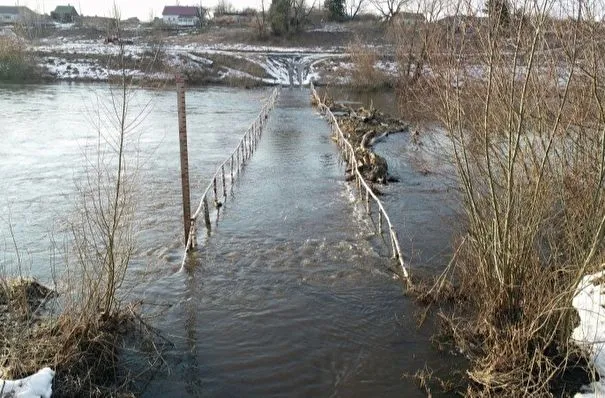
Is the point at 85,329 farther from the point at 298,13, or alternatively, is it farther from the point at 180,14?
the point at 180,14

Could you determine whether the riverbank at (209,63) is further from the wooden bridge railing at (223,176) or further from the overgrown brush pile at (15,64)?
the wooden bridge railing at (223,176)

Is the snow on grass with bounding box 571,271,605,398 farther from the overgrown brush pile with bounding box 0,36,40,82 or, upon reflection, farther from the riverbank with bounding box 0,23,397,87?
the overgrown brush pile with bounding box 0,36,40,82

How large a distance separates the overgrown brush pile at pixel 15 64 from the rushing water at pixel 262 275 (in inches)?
1200

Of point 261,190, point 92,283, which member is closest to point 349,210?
point 261,190

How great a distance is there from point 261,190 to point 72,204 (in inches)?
225

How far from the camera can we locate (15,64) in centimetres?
5003

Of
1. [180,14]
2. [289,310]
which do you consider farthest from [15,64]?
[180,14]

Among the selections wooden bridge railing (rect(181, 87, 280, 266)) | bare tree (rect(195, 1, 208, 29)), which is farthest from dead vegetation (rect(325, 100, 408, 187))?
bare tree (rect(195, 1, 208, 29))

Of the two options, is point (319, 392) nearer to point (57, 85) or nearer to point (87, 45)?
point (57, 85)

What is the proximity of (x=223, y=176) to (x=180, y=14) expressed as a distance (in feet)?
342

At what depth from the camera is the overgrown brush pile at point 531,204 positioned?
22.1ft

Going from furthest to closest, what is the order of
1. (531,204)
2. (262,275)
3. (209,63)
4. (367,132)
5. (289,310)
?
(209,63), (367,132), (262,275), (289,310), (531,204)

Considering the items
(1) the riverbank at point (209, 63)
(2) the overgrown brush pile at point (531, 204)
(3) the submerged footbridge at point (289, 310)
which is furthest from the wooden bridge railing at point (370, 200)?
(1) the riverbank at point (209, 63)

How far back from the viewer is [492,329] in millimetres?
7457
